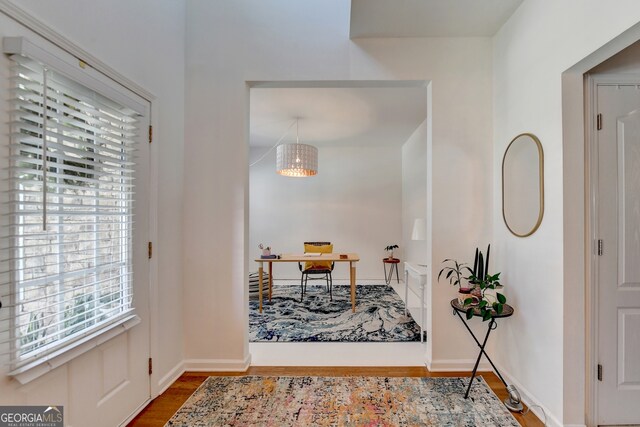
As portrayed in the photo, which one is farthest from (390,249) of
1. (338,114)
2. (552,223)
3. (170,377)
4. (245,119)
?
(170,377)

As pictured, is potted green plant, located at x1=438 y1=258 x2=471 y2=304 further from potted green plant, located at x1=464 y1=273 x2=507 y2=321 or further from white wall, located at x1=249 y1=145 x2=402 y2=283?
white wall, located at x1=249 y1=145 x2=402 y2=283

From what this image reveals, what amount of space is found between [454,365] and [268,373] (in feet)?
5.12

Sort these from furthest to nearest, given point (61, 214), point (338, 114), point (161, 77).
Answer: point (338, 114) → point (161, 77) → point (61, 214)

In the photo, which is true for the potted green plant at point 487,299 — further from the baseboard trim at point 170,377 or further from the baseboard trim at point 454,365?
the baseboard trim at point 170,377

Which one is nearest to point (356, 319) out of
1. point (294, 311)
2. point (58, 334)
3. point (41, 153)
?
point (294, 311)

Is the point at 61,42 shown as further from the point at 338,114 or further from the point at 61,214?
the point at 338,114

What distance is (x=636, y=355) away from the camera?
62.7 inches

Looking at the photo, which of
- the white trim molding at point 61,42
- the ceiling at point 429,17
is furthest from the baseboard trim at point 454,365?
the white trim molding at point 61,42

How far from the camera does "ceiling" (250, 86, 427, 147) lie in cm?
329

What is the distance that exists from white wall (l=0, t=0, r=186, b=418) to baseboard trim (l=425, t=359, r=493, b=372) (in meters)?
2.14

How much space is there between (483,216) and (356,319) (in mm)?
1942

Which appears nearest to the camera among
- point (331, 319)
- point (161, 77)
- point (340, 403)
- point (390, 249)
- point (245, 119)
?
point (340, 403)

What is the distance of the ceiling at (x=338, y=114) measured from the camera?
3.29m

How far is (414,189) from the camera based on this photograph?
4.74m
